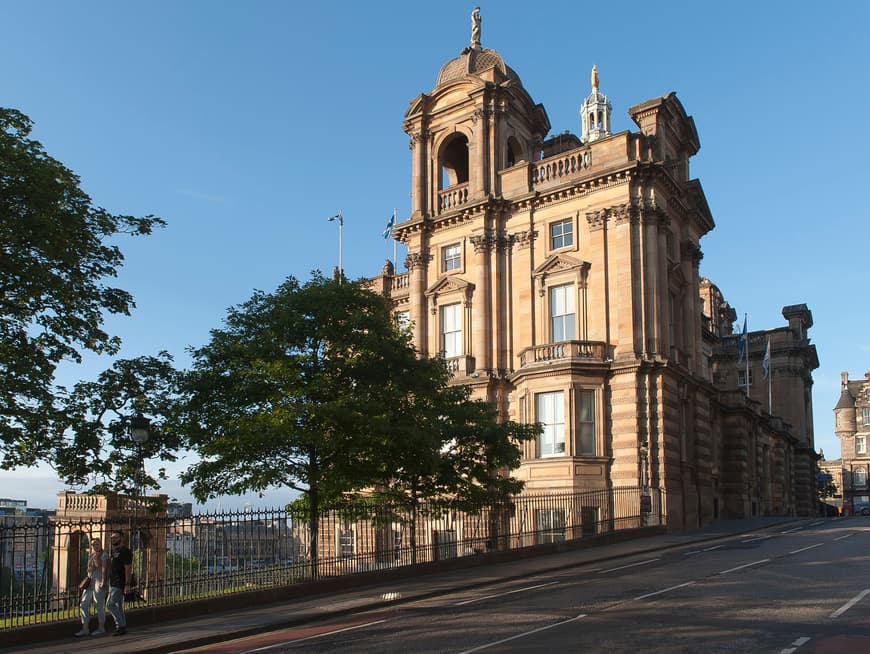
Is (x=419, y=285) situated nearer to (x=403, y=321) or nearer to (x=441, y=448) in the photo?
(x=403, y=321)

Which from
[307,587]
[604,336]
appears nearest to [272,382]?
[307,587]

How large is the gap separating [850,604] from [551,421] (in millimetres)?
22290

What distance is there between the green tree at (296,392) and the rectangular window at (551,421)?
13295mm

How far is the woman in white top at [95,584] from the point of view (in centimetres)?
1527

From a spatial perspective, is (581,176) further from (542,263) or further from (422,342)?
(422,342)

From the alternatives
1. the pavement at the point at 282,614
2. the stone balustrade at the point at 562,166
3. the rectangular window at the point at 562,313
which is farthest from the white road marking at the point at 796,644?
the stone balustrade at the point at 562,166

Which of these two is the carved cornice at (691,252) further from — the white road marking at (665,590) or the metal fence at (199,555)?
the white road marking at (665,590)

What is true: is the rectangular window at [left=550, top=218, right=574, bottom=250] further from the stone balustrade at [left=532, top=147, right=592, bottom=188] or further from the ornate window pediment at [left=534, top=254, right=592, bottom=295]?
the stone balustrade at [left=532, top=147, right=592, bottom=188]

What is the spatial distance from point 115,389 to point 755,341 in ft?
213

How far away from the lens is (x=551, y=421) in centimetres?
3694

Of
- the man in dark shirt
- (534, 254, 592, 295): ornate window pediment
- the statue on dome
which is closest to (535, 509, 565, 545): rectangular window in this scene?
(534, 254, 592, 295): ornate window pediment

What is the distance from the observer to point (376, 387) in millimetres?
24062

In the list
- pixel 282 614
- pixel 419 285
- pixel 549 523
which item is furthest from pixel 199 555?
pixel 419 285

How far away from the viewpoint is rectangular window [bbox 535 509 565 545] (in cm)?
3288
